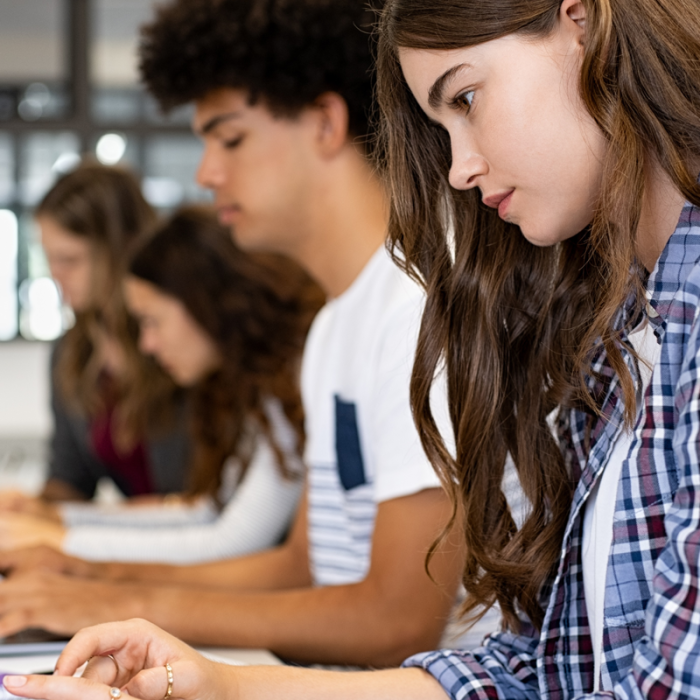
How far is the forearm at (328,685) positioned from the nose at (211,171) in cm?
82

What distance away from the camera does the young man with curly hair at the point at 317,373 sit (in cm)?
110

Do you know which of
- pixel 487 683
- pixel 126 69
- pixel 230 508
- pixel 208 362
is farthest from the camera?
pixel 126 69

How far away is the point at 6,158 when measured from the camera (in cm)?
493

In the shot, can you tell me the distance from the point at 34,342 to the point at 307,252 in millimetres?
3812

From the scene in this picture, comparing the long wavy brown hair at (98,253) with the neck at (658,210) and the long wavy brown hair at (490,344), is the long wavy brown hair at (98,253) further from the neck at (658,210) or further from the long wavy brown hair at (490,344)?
the neck at (658,210)

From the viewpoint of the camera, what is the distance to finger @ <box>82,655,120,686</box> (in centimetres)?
78

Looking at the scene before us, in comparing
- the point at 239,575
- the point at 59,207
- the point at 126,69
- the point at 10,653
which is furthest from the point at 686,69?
the point at 126,69

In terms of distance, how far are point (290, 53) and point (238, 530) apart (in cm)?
87

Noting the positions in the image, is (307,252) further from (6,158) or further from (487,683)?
(6,158)

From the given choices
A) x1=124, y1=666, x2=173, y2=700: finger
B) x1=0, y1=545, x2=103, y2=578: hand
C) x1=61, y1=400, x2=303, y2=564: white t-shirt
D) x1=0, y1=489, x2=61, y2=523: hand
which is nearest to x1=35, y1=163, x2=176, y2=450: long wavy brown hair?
x1=0, y1=489, x2=61, y2=523: hand

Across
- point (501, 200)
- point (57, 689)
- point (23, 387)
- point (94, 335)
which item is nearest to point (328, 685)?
point (57, 689)

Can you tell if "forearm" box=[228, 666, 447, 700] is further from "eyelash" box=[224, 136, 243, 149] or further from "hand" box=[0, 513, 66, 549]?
"hand" box=[0, 513, 66, 549]

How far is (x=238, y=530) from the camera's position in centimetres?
173

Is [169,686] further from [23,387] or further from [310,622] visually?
[23,387]
